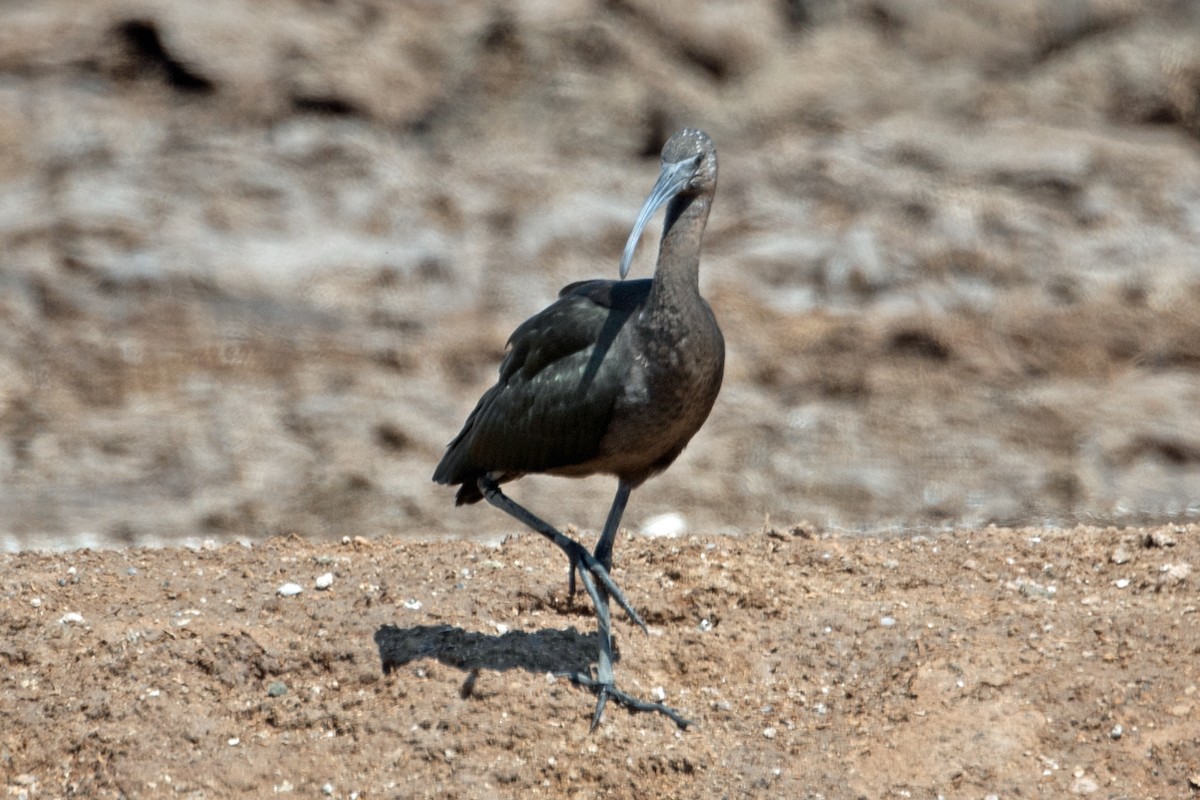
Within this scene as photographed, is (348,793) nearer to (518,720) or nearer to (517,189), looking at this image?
(518,720)

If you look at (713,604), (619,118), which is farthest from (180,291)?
(713,604)

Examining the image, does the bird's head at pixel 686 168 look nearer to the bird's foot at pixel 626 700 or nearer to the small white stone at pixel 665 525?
the bird's foot at pixel 626 700

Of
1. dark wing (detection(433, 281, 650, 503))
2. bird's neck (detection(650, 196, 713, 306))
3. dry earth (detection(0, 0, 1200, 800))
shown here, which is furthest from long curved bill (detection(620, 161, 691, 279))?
dry earth (detection(0, 0, 1200, 800))

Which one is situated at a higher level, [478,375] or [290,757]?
[290,757]

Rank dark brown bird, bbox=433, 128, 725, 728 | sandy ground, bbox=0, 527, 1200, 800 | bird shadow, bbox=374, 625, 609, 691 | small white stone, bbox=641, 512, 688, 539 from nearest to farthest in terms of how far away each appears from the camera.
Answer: sandy ground, bbox=0, 527, 1200, 800, dark brown bird, bbox=433, 128, 725, 728, bird shadow, bbox=374, 625, 609, 691, small white stone, bbox=641, 512, 688, 539

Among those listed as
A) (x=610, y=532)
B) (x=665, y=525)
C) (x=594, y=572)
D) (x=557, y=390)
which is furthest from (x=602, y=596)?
(x=665, y=525)

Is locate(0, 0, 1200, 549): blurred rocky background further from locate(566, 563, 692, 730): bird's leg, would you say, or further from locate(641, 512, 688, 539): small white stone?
locate(566, 563, 692, 730): bird's leg

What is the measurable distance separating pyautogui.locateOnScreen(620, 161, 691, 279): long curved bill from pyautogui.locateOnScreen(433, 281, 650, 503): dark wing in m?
0.31

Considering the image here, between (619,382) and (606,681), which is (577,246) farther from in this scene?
(606,681)

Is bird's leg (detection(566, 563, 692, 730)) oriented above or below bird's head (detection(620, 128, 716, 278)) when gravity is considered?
below

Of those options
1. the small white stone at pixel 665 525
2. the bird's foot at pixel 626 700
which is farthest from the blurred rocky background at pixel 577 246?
the bird's foot at pixel 626 700

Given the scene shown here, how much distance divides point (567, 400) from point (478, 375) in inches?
223

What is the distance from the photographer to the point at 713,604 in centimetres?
647

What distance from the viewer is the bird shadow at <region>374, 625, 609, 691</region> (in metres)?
5.91
